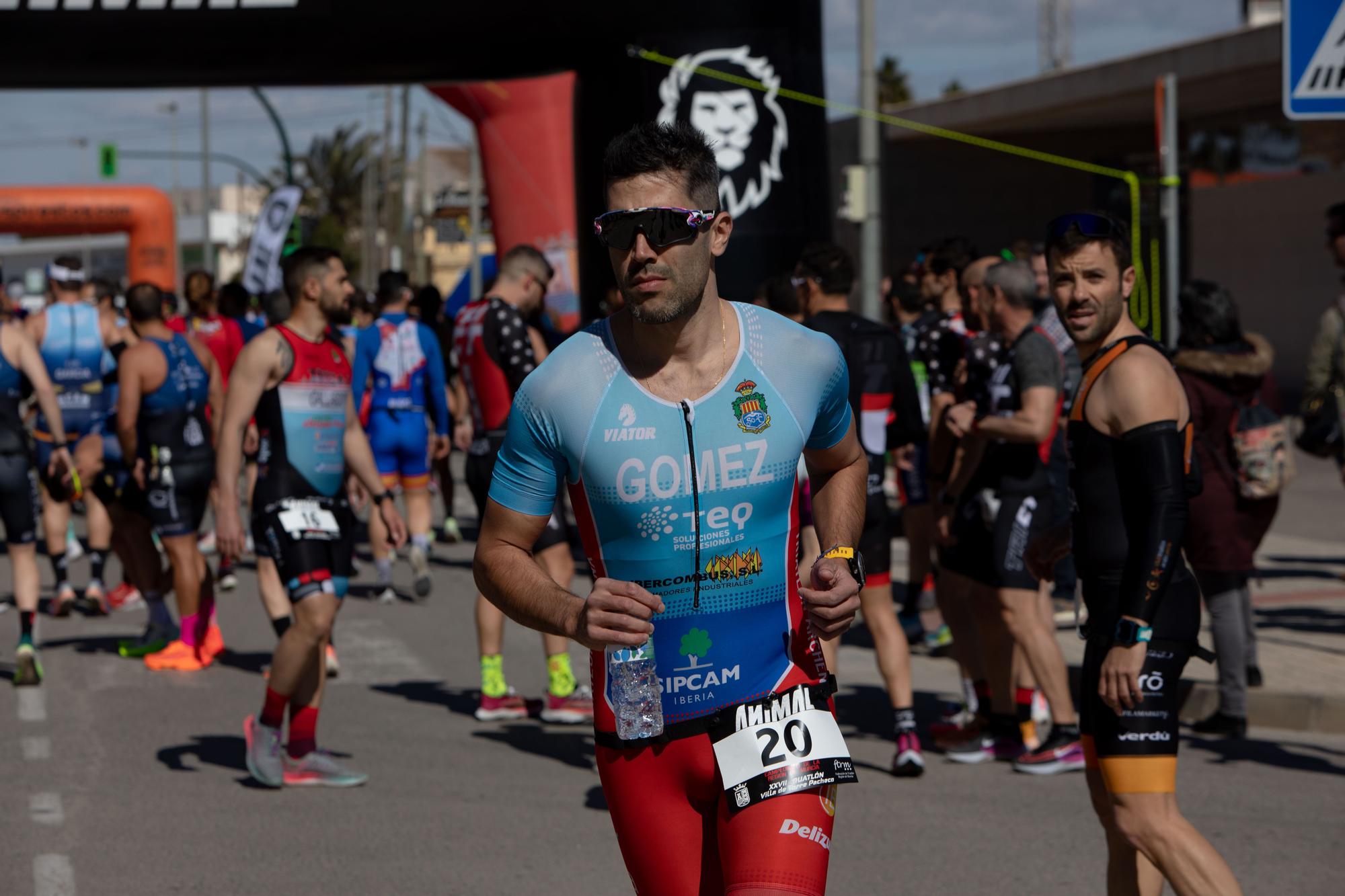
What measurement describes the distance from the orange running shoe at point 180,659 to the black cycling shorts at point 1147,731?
6.43 m

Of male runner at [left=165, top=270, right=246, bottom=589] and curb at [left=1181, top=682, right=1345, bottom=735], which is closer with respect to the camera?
curb at [left=1181, top=682, right=1345, bottom=735]

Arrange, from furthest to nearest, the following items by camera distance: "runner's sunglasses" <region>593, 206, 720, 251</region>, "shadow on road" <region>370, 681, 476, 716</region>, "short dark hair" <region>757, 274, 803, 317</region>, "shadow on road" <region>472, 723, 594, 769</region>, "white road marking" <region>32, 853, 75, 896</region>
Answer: "shadow on road" <region>370, 681, 476, 716</region> → "short dark hair" <region>757, 274, 803, 317</region> → "shadow on road" <region>472, 723, 594, 769</region> → "white road marking" <region>32, 853, 75, 896</region> → "runner's sunglasses" <region>593, 206, 720, 251</region>

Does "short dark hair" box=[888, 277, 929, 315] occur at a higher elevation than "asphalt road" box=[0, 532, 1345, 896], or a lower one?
higher

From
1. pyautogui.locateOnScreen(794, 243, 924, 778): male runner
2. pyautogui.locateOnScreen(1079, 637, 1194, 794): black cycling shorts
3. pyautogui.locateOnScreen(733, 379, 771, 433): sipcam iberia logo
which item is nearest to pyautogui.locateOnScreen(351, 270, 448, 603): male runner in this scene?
pyautogui.locateOnScreen(794, 243, 924, 778): male runner

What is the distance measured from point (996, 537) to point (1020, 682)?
0.73m

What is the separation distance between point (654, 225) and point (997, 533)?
405 cm

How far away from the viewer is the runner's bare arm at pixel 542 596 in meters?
3.09

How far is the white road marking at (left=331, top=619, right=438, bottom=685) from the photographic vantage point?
920 centimetres

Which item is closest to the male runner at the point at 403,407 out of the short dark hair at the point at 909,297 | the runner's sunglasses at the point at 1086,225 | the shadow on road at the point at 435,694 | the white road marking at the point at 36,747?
the shadow on road at the point at 435,694

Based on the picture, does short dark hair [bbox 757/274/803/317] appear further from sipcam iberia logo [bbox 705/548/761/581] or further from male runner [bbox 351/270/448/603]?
male runner [bbox 351/270/448/603]

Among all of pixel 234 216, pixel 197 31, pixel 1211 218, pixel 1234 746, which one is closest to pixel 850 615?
pixel 1234 746

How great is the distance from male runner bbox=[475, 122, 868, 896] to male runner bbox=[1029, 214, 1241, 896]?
3.64 ft

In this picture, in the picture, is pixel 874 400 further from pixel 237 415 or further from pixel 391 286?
pixel 391 286

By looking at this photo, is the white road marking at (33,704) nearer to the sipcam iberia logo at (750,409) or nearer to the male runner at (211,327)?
the male runner at (211,327)
